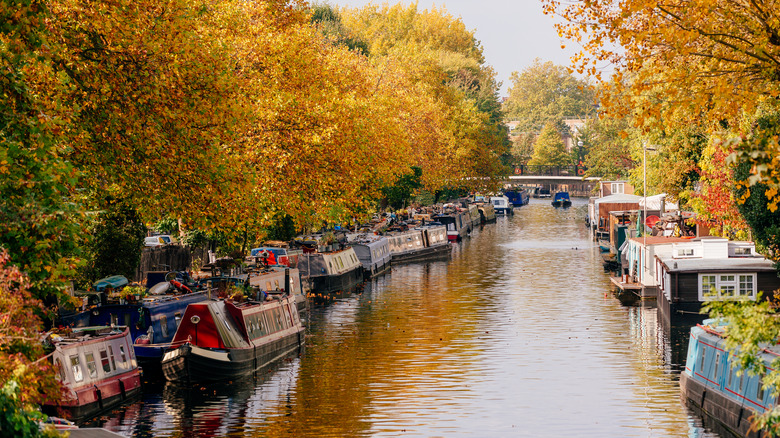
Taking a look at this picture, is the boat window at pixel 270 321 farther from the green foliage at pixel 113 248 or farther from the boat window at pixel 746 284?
the boat window at pixel 746 284

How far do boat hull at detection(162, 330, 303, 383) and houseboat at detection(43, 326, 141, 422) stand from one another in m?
1.69

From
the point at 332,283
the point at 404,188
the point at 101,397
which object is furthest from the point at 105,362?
the point at 404,188

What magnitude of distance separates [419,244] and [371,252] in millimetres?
15912

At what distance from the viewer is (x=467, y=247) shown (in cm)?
9825

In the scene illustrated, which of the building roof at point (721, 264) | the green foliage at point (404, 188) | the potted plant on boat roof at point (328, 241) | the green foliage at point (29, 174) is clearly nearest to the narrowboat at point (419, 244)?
the green foliage at point (404, 188)

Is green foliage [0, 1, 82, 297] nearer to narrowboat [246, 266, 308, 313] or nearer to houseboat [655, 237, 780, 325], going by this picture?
narrowboat [246, 266, 308, 313]

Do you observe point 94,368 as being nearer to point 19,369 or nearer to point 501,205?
point 19,369

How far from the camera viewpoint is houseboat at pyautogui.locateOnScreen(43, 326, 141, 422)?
29078mm

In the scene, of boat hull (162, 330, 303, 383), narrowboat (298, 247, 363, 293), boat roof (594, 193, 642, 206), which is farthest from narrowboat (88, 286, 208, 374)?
boat roof (594, 193, 642, 206)

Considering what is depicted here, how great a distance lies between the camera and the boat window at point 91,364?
30347 mm

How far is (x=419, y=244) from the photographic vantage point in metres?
88.7

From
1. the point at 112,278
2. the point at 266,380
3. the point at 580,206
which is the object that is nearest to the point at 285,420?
the point at 266,380

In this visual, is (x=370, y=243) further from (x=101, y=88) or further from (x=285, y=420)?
(x=101, y=88)

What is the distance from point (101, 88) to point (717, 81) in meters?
16.5
